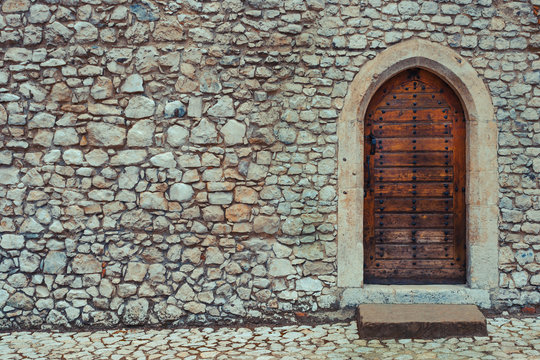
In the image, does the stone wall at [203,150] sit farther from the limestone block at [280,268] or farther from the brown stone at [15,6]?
the brown stone at [15,6]

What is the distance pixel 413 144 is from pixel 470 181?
0.66 metres

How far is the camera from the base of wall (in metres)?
4.61

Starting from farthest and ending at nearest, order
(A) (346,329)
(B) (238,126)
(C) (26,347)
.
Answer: (B) (238,126) < (A) (346,329) < (C) (26,347)

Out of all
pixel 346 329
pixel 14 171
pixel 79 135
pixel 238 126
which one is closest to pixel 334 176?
pixel 238 126

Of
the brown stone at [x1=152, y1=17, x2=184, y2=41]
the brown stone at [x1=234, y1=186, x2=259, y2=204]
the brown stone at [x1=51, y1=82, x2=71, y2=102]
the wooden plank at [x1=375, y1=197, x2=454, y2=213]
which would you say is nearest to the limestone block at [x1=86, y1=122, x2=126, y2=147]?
the brown stone at [x1=51, y1=82, x2=71, y2=102]

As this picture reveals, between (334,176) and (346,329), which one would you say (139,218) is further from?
(346,329)

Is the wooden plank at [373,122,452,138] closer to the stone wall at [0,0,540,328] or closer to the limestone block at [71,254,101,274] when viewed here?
the stone wall at [0,0,540,328]

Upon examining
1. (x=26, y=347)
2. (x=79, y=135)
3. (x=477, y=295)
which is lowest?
(x=26, y=347)

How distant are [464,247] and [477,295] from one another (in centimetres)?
49

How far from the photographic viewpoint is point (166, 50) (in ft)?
15.4

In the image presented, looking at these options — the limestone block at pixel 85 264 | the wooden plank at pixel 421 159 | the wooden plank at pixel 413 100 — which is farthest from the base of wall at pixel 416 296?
the limestone block at pixel 85 264

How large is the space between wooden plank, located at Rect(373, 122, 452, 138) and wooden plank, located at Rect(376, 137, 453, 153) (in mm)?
51

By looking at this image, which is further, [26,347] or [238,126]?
[238,126]

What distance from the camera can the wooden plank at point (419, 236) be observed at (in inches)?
191
